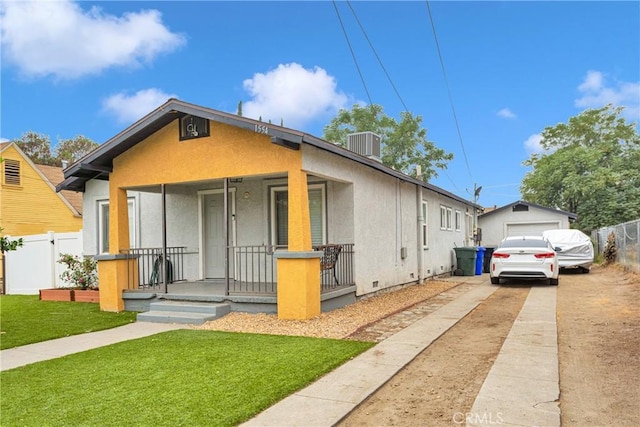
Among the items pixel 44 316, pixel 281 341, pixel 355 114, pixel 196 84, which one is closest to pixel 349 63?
pixel 196 84

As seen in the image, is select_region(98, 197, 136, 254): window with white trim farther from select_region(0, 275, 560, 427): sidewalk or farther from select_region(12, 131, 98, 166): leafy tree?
select_region(12, 131, 98, 166): leafy tree

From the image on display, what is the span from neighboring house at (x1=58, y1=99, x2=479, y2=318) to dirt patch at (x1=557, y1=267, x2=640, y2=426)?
13.2ft

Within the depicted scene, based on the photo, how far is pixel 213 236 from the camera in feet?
36.6

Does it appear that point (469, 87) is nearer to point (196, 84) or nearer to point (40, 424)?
point (196, 84)

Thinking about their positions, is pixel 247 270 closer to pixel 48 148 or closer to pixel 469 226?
pixel 469 226

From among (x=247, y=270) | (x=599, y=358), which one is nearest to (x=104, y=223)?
(x=247, y=270)

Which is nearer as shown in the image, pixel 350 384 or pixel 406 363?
pixel 350 384

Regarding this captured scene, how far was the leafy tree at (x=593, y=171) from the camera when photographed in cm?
2703

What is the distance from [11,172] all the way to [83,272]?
421 inches

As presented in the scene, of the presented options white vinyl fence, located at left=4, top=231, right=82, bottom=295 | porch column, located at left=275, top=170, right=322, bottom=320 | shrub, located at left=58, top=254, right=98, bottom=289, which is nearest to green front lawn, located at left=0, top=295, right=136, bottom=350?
shrub, located at left=58, top=254, right=98, bottom=289

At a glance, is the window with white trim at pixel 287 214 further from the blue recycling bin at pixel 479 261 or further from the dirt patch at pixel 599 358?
the blue recycling bin at pixel 479 261

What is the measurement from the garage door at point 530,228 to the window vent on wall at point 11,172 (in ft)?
81.7

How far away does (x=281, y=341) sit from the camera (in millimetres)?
6219

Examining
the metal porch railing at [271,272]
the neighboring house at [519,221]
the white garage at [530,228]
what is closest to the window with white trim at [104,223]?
the metal porch railing at [271,272]
